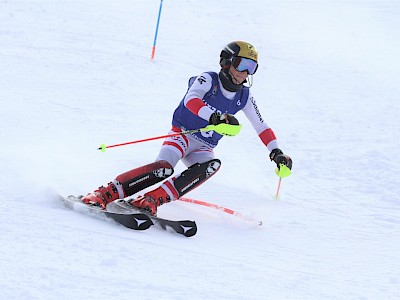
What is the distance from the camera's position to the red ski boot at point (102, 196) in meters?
5.15

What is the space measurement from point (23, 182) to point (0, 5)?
7.96 metres

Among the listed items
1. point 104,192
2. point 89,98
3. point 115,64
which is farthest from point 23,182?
point 115,64

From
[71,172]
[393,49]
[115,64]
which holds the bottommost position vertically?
[71,172]

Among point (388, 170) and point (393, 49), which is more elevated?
point (393, 49)

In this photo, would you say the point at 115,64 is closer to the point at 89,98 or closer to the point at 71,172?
the point at 89,98

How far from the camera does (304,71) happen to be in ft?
39.3

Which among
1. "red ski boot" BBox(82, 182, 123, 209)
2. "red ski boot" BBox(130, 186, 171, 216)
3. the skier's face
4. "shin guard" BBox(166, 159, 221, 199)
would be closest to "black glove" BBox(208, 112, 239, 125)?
"shin guard" BBox(166, 159, 221, 199)

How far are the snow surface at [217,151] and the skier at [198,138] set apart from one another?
39 centimetres

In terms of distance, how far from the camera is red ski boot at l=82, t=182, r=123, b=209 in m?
5.15

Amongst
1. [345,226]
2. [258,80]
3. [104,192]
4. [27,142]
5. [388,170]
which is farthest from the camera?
[258,80]

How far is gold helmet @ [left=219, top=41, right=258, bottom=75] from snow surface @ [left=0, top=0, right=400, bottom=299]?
1277mm

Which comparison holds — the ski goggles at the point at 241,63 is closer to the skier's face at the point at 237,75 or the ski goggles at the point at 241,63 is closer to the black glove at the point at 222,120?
the skier's face at the point at 237,75

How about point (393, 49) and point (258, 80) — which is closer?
point (258, 80)

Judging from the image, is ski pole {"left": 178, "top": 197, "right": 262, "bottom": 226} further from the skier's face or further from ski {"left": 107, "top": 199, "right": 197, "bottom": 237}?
the skier's face
